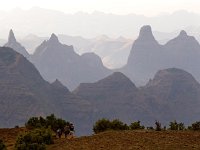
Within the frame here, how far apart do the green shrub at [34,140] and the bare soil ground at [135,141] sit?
114 cm

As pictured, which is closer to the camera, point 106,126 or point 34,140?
point 34,140

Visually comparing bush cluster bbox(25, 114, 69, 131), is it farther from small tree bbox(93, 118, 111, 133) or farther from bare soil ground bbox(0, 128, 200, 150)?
bare soil ground bbox(0, 128, 200, 150)

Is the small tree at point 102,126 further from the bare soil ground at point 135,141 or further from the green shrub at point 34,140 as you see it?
the green shrub at point 34,140

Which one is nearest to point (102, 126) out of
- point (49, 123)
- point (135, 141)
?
point (49, 123)

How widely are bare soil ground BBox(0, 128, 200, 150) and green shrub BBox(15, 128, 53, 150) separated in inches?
44.9

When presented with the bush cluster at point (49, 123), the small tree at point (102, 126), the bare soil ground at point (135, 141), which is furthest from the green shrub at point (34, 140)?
the small tree at point (102, 126)

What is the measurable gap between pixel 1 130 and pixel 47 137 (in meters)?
14.0

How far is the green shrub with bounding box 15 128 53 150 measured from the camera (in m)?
33.5

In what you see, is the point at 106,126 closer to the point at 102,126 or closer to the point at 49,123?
the point at 102,126

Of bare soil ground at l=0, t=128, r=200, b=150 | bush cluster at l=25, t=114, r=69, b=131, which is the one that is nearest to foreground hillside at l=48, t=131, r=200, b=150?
bare soil ground at l=0, t=128, r=200, b=150

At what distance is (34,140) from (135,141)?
9.55 metres

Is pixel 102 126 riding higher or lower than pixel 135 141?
higher

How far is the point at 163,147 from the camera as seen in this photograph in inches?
1283

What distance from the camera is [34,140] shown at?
3662 cm
